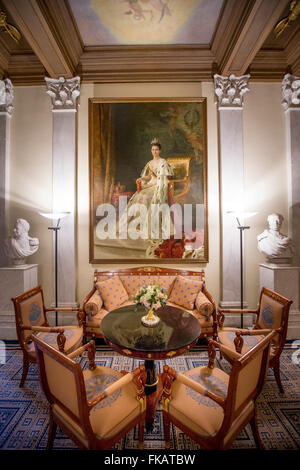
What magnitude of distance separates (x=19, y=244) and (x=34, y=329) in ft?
5.86

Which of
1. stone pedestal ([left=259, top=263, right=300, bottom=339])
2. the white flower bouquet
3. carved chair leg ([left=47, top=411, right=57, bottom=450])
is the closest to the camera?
carved chair leg ([left=47, top=411, right=57, bottom=450])

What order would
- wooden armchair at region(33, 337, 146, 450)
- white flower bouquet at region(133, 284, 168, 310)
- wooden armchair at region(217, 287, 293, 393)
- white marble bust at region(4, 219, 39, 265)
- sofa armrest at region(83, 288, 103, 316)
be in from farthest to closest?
white marble bust at region(4, 219, 39, 265) → sofa armrest at region(83, 288, 103, 316) → wooden armchair at region(217, 287, 293, 393) → white flower bouquet at region(133, 284, 168, 310) → wooden armchair at region(33, 337, 146, 450)

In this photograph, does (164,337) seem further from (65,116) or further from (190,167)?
(65,116)

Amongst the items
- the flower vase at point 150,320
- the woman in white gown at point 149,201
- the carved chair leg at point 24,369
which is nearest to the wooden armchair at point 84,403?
the flower vase at point 150,320

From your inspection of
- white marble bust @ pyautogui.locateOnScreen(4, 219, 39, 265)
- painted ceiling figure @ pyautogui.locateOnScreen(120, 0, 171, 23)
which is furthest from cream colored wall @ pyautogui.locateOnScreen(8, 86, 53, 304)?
painted ceiling figure @ pyautogui.locateOnScreen(120, 0, 171, 23)

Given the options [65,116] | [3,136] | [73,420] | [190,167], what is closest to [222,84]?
[190,167]

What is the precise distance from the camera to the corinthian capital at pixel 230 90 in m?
4.02

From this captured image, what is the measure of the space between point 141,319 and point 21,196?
132 inches

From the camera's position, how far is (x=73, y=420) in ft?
5.13

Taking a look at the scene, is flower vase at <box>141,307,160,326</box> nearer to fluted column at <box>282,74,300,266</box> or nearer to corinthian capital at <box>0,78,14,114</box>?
fluted column at <box>282,74,300,266</box>

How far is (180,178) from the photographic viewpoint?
4098 millimetres

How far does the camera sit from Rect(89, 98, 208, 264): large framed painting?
4.09 metres

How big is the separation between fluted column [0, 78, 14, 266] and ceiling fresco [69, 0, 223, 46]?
1.68 m

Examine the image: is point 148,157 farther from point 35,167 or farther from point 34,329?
point 34,329
